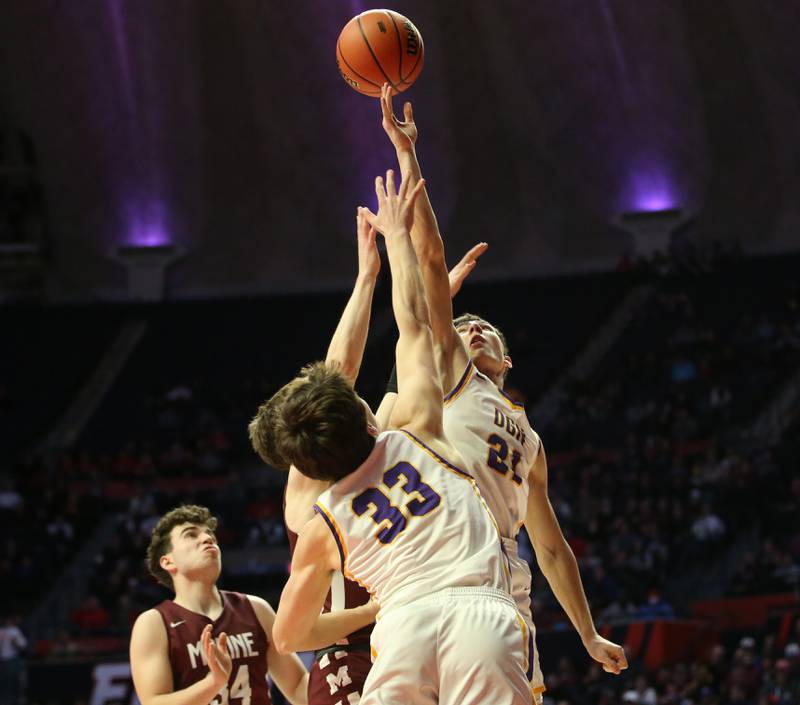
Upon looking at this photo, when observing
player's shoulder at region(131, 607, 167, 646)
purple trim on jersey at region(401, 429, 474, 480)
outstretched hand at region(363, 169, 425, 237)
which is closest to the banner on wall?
player's shoulder at region(131, 607, 167, 646)

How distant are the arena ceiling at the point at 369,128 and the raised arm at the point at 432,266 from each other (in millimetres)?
19467

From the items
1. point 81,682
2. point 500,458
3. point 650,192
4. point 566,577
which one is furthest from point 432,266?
point 650,192

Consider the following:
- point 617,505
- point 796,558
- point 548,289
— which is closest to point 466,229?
point 548,289

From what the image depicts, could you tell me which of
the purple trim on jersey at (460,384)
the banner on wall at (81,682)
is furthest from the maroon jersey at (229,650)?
the banner on wall at (81,682)

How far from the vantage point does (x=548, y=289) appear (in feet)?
82.6

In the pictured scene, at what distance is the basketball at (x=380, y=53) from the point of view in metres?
5.58

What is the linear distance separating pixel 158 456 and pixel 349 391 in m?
18.5

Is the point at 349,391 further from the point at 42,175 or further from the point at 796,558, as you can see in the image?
the point at 42,175

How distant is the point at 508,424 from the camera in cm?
444

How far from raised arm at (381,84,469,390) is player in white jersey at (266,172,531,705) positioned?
39.9 inches

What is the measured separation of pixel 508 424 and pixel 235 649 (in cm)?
141

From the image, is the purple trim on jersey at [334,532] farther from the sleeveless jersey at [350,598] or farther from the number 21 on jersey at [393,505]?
the sleeveless jersey at [350,598]

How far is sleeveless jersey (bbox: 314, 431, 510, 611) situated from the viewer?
333 cm

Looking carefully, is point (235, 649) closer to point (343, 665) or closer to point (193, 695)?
point (193, 695)
